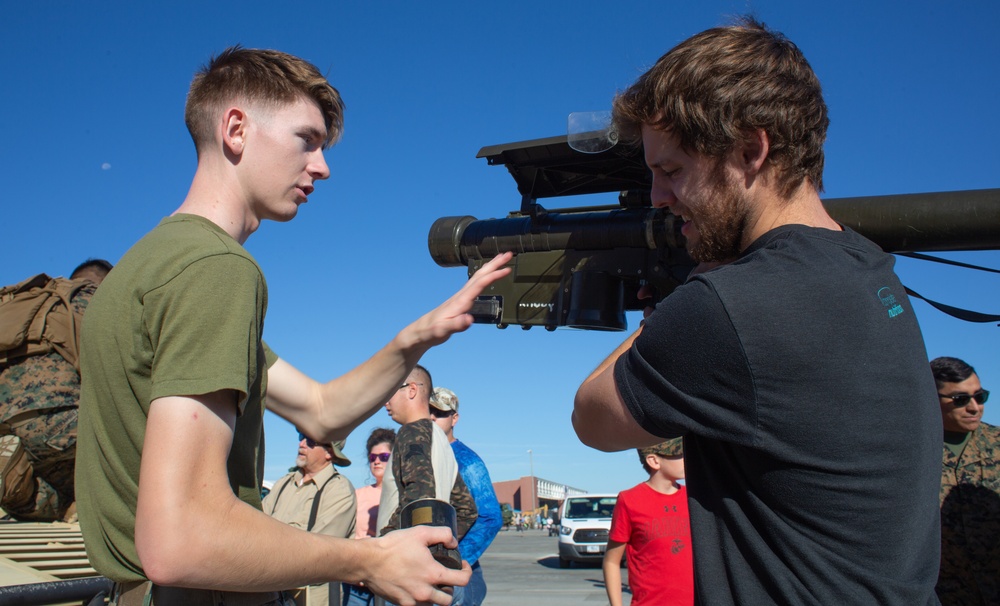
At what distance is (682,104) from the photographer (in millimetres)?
1862

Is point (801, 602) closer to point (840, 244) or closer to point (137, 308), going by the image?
point (840, 244)

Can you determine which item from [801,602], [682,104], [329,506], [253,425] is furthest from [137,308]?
Result: [329,506]

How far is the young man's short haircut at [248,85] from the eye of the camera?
2057 mm

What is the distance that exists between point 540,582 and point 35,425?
1285cm

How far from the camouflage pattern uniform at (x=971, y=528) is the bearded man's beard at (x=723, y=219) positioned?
349cm

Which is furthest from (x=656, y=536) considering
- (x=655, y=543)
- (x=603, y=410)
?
(x=603, y=410)

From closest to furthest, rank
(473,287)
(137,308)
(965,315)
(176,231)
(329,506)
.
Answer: (137,308)
(176,231)
(473,287)
(965,315)
(329,506)

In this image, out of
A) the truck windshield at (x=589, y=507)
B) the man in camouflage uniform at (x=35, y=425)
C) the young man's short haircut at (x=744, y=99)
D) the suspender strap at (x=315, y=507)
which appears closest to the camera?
the young man's short haircut at (x=744, y=99)

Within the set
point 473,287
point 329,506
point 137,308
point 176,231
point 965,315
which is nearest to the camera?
point 137,308

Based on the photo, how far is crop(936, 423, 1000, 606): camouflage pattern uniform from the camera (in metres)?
4.29

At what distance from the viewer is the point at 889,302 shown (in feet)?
5.29

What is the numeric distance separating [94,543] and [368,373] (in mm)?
956

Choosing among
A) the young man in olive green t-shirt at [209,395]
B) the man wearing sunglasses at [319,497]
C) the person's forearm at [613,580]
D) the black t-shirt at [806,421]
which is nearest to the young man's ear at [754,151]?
the black t-shirt at [806,421]

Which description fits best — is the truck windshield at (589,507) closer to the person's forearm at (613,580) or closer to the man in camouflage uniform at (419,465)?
the person's forearm at (613,580)
